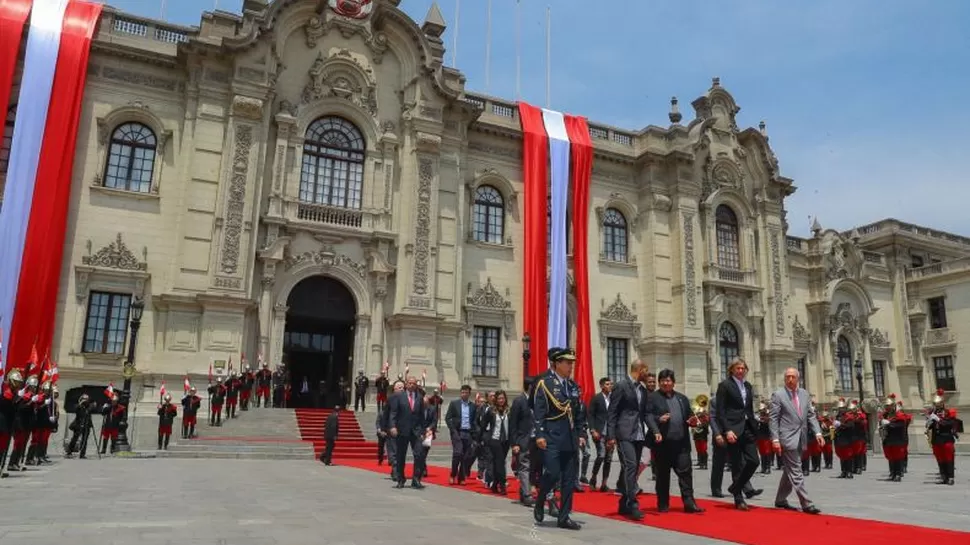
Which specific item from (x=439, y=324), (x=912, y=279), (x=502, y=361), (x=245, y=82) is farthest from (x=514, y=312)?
(x=912, y=279)

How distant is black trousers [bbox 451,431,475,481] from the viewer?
1316 centimetres

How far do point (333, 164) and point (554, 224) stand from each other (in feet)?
29.6

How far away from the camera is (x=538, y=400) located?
8.24 m

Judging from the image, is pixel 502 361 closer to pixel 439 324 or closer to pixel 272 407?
pixel 439 324

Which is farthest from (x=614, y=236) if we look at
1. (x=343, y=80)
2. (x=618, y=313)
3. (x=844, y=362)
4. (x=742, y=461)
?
(x=742, y=461)

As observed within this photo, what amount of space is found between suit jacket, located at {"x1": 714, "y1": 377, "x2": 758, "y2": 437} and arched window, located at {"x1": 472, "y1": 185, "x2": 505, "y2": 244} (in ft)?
62.5

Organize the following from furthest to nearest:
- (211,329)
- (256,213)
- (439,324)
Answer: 1. (439,324)
2. (256,213)
3. (211,329)

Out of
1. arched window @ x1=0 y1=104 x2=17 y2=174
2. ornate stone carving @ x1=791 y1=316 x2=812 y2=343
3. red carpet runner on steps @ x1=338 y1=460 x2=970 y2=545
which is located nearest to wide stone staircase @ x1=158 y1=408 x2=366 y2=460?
arched window @ x1=0 y1=104 x2=17 y2=174

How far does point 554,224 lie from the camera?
28484 mm

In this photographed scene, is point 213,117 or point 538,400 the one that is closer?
point 538,400

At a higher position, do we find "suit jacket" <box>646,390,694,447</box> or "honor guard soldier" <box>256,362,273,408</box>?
"honor guard soldier" <box>256,362,273,408</box>

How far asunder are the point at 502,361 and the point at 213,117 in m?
13.7

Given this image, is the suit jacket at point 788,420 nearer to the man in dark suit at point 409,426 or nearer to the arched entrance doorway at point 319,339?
the man in dark suit at point 409,426

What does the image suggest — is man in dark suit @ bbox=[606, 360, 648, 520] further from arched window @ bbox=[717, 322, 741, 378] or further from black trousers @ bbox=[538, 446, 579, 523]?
arched window @ bbox=[717, 322, 741, 378]
